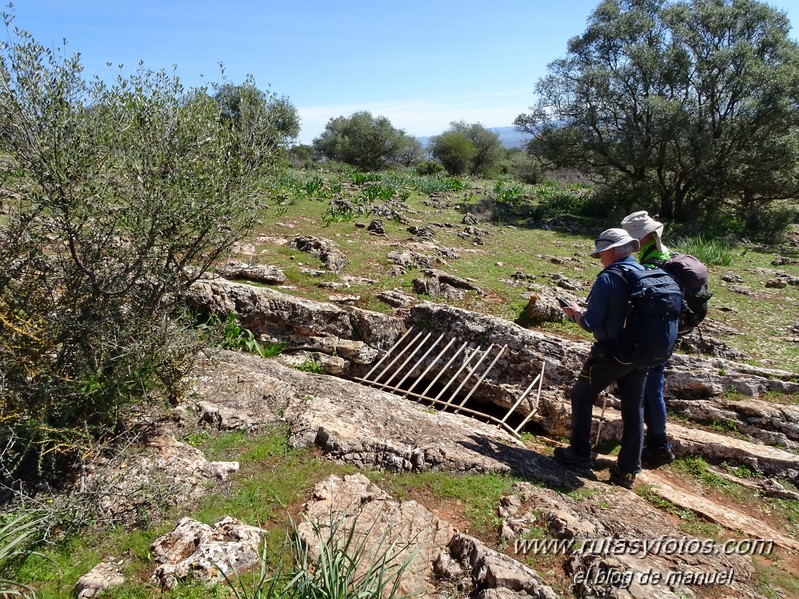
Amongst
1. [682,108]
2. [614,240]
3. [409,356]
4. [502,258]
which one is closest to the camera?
[614,240]

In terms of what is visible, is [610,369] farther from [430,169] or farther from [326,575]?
[430,169]

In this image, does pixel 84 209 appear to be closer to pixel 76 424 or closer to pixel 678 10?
pixel 76 424

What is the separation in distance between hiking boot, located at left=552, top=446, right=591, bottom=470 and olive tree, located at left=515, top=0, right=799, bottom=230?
15.9m

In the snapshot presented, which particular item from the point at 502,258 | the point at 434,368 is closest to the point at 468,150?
the point at 502,258

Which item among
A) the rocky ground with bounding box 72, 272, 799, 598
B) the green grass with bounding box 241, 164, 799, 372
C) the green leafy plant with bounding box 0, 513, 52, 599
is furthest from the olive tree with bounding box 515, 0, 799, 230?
the green leafy plant with bounding box 0, 513, 52, 599

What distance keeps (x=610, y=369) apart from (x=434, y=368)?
146 inches

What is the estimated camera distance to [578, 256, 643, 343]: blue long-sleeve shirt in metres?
4.27

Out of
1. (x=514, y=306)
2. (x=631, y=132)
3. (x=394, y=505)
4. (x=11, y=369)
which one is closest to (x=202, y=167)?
(x=11, y=369)

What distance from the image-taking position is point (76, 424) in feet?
13.5

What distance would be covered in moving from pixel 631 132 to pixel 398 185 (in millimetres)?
9167

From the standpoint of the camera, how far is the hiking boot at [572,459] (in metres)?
5.00

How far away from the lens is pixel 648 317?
4219 mm

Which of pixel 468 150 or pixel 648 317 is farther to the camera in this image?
pixel 468 150

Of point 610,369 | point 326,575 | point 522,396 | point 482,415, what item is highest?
point 610,369
